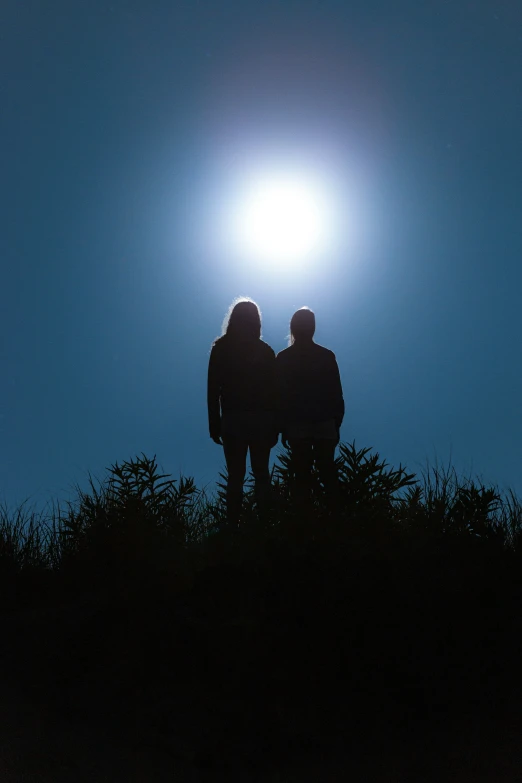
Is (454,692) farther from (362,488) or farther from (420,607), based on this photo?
(362,488)

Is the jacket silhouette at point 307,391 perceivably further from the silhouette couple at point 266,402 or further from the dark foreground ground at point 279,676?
the dark foreground ground at point 279,676

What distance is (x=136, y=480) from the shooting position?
533cm

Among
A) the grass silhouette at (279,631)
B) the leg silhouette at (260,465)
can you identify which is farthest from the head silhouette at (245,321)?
the grass silhouette at (279,631)

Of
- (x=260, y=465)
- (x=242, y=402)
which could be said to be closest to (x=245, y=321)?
(x=242, y=402)

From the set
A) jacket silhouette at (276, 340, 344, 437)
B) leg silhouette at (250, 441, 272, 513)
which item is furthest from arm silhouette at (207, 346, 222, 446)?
jacket silhouette at (276, 340, 344, 437)

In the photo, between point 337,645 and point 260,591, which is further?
point 260,591

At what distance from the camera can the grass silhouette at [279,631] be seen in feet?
8.88

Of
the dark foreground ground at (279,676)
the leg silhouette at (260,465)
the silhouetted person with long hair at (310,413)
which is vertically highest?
the silhouetted person with long hair at (310,413)

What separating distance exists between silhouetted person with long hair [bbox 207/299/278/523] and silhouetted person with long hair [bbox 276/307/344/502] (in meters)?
0.17

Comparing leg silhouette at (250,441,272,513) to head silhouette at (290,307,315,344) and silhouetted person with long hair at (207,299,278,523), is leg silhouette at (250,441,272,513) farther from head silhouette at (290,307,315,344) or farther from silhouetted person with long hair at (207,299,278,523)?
head silhouette at (290,307,315,344)

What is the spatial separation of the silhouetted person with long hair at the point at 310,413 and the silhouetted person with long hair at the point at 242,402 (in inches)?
6.8

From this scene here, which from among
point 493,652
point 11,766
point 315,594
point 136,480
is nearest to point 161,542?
point 136,480

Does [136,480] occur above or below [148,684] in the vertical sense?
above

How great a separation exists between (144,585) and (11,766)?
4.54 feet
